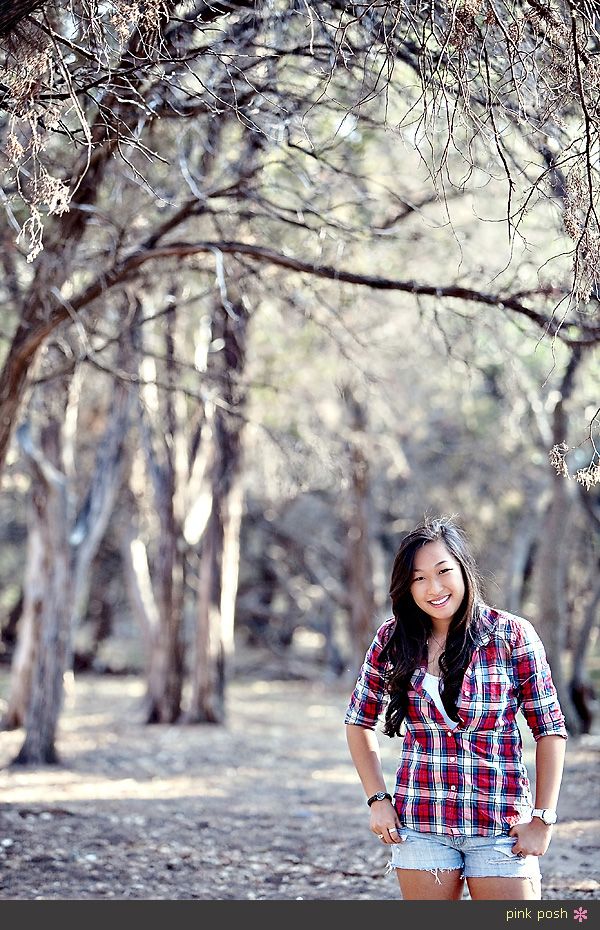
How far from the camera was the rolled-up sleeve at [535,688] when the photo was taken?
3.26 m

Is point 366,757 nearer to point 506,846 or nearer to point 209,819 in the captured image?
point 506,846

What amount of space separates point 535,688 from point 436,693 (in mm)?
285

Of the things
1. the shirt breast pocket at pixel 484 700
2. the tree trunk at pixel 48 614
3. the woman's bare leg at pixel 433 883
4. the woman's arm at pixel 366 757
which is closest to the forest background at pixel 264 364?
the tree trunk at pixel 48 614

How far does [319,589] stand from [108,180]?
1627cm

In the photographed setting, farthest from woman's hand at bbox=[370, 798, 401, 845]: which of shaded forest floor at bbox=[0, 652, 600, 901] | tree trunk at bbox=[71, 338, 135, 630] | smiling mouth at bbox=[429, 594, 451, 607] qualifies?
tree trunk at bbox=[71, 338, 135, 630]

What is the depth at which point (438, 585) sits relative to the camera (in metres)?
3.42

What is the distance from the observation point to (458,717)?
329cm

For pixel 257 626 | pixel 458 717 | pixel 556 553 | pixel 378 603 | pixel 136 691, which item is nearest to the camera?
pixel 458 717

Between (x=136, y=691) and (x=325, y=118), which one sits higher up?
(x=325, y=118)

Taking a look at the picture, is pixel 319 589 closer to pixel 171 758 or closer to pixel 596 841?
pixel 171 758

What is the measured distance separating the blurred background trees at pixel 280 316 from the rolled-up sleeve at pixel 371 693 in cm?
53

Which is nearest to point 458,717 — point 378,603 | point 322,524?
point 378,603

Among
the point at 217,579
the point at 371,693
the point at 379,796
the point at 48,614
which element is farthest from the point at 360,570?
the point at 379,796

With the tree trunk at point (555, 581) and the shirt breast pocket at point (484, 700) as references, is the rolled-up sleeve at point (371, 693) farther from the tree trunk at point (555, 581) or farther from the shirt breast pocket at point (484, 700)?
the tree trunk at point (555, 581)
